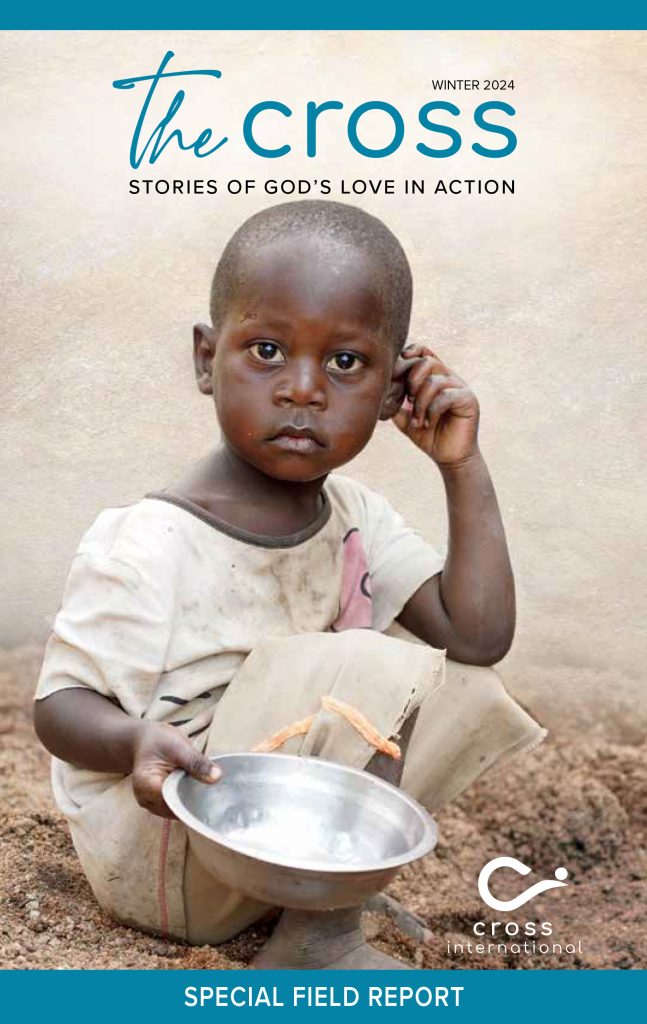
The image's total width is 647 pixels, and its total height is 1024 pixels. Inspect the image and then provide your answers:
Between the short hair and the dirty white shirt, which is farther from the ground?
the short hair

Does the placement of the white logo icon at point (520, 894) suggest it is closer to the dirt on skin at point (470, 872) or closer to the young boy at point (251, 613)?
the dirt on skin at point (470, 872)

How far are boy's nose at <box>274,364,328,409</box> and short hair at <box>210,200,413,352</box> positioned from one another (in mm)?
176

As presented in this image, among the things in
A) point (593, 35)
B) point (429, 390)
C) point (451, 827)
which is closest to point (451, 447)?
point (429, 390)

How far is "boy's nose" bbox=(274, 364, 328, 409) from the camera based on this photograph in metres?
2.29

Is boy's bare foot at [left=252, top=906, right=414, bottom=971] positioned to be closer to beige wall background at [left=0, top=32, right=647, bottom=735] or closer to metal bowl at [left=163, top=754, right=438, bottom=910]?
metal bowl at [left=163, top=754, right=438, bottom=910]

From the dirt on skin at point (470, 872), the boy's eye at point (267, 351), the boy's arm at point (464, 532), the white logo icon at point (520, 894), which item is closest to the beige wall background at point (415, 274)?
the dirt on skin at point (470, 872)

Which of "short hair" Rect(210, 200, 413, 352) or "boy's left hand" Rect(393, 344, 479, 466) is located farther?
"boy's left hand" Rect(393, 344, 479, 466)

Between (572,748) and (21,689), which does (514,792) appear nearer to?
(572,748)

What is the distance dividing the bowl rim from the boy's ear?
62 cm

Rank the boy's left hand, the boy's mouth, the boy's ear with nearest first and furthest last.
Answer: the boy's mouth → the boy's ear → the boy's left hand

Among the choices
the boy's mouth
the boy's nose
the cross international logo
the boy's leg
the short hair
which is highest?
the short hair

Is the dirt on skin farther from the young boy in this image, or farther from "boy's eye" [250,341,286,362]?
"boy's eye" [250,341,286,362]

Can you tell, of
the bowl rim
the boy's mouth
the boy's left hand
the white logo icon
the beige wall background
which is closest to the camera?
the bowl rim

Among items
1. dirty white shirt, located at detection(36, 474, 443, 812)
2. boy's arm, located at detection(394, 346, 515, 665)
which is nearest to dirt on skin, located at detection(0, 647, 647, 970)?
dirty white shirt, located at detection(36, 474, 443, 812)
